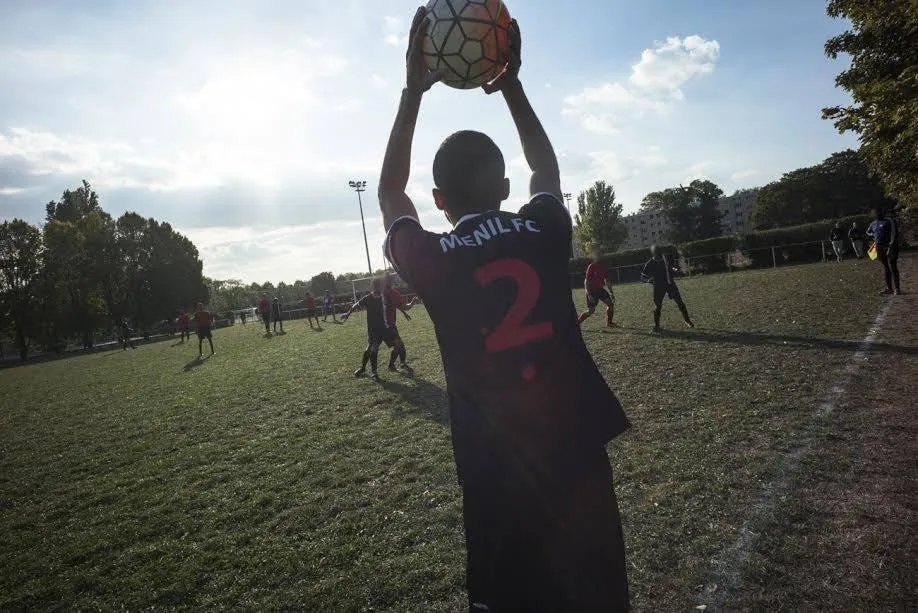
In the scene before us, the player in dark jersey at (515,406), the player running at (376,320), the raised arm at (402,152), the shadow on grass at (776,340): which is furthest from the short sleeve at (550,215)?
the player running at (376,320)

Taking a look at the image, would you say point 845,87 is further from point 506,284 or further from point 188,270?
point 188,270

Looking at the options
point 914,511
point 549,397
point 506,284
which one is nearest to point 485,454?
point 549,397

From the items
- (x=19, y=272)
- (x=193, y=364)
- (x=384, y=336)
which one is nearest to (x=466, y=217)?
(x=384, y=336)

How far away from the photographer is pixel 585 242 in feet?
247

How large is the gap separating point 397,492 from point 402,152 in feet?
13.7

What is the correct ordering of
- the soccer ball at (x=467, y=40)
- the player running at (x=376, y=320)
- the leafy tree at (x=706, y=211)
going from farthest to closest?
the leafy tree at (x=706, y=211) → the player running at (x=376, y=320) → the soccer ball at (x=467, y=40)

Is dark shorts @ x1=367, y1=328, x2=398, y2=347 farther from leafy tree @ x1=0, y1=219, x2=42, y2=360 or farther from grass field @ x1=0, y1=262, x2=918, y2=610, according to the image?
leafy tree @ x1=0, y1=219, x2=42, y2=360

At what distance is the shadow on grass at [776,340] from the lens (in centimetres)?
852

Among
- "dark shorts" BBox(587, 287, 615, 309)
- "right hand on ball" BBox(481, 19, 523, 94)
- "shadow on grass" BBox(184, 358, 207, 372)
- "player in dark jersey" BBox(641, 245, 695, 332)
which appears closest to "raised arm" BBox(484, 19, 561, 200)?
"right hand on ball" BBox(481, 19, 523, 94)

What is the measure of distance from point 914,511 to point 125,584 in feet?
20.1

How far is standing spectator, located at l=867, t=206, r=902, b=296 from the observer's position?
536 inches

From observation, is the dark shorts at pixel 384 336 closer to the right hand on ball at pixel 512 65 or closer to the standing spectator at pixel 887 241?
the right hand on ball at pixel 512 65

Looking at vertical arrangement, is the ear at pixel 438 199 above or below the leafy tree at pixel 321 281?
below

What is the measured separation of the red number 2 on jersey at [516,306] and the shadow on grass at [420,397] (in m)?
6.02
